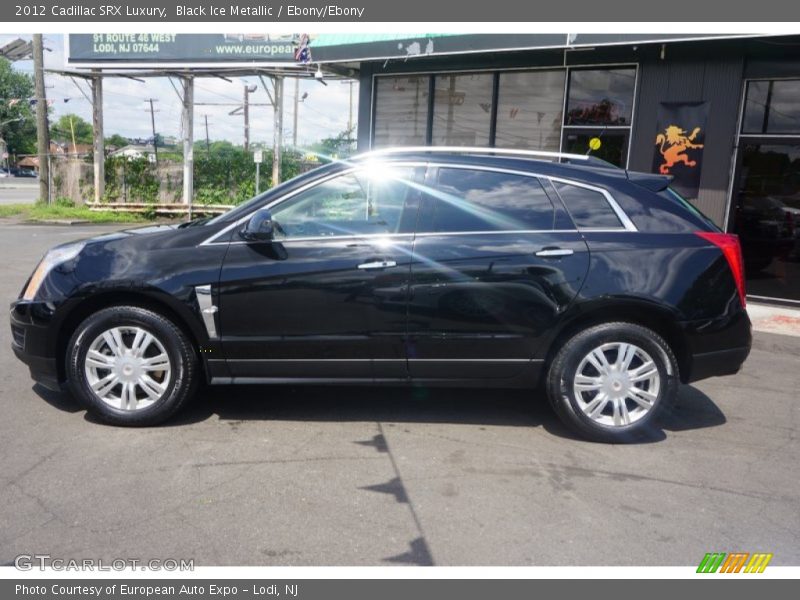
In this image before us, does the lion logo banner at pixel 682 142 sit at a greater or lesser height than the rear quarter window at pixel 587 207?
greater

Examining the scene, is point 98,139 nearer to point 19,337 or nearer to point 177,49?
point 177,49

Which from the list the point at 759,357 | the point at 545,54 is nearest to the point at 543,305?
the point at 759,357

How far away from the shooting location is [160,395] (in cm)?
457

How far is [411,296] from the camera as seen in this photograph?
450 cm

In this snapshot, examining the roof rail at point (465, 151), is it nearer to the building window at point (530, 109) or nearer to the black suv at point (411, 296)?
the black suv at point (411, 296)

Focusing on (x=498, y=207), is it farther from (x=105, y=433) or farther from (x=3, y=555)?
(x=3, y=555)

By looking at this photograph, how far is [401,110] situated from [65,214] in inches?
584

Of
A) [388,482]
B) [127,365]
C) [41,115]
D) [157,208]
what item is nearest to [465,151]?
[388,482]

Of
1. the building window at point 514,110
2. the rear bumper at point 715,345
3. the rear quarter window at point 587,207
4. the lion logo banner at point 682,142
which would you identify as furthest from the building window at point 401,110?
the rear bumper at point 715,345

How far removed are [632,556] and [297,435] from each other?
224cm

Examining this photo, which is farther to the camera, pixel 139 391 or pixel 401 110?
pixel 401 110

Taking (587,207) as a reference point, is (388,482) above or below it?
below

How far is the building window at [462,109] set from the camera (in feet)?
37.1

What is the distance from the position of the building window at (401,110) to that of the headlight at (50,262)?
25.9 ft
